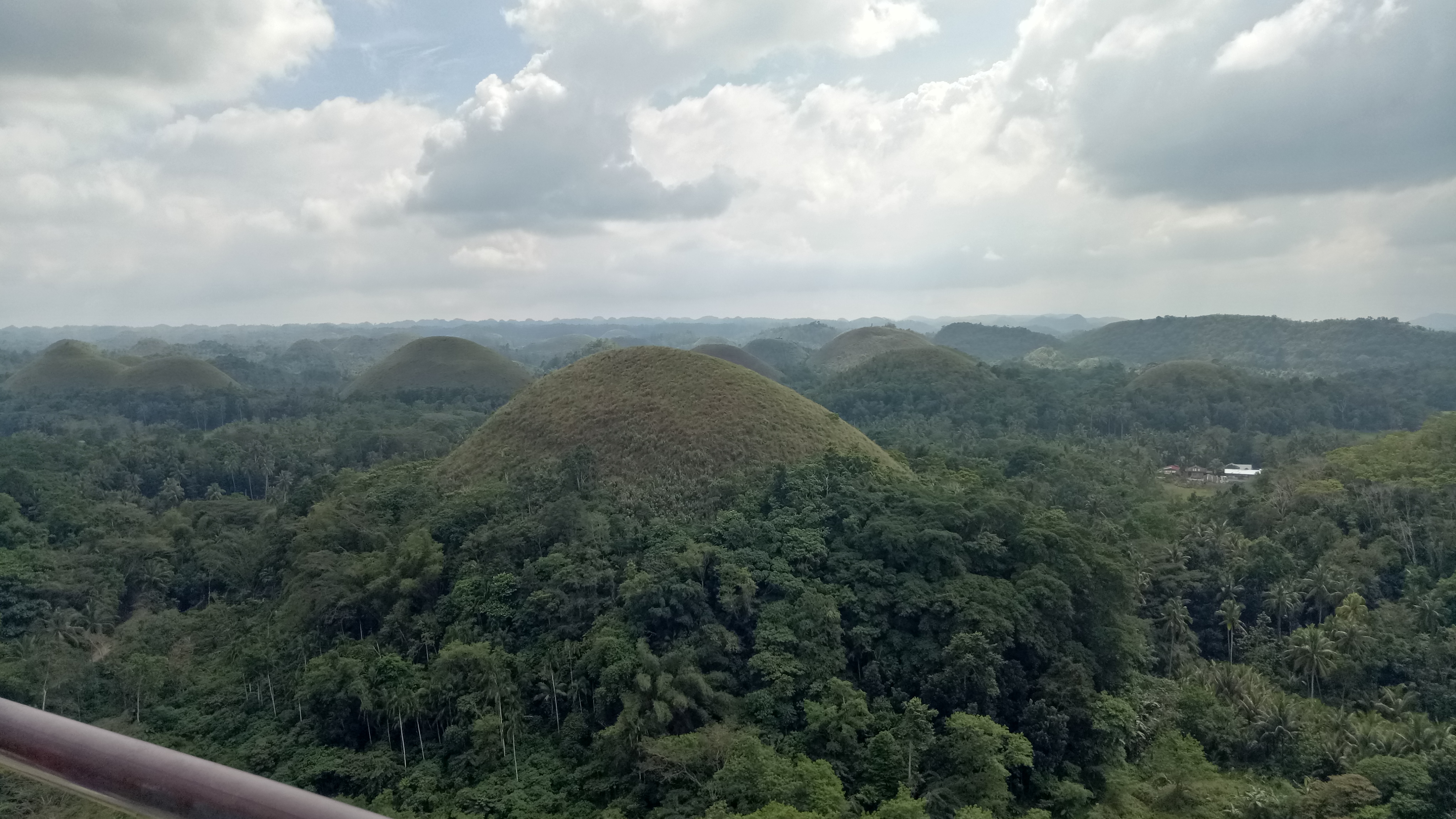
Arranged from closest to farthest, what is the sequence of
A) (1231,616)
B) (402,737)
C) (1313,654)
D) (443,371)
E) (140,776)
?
(140,776), (402,737), (1313,654), (1231,616), (443,371)

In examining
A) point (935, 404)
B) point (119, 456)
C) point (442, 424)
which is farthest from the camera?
point (935, 404)

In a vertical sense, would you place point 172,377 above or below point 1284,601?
above

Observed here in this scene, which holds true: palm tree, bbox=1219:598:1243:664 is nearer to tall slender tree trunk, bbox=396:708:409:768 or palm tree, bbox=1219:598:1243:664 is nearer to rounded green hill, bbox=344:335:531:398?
tall slender tree trunk, bbox=396:708:409:768

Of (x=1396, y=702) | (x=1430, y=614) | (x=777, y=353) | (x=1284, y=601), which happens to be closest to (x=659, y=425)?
(x=1284, y=601)

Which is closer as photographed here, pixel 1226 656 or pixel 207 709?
pixel 207 709

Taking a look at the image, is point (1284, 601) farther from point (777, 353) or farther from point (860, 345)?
point (777, 353)

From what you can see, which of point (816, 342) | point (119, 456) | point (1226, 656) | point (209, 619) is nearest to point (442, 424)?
point (119, 456)

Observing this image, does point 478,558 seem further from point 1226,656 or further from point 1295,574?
point 1295,574
